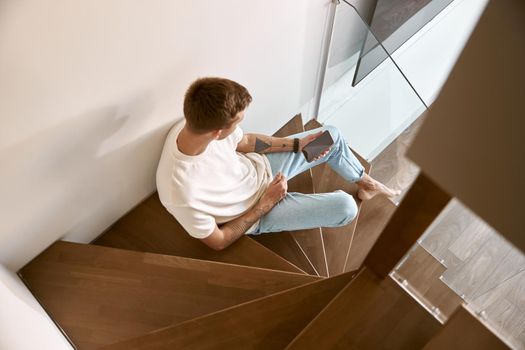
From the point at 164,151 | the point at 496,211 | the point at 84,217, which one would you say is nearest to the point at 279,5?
the point at 164,151

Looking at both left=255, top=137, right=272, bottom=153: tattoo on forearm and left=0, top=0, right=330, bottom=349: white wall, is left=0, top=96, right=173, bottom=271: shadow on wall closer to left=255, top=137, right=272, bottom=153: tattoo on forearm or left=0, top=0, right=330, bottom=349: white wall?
left=0, top=0, right=330, bottom=349: white wall

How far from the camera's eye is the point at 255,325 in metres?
1.60

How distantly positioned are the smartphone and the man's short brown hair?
0.77 m

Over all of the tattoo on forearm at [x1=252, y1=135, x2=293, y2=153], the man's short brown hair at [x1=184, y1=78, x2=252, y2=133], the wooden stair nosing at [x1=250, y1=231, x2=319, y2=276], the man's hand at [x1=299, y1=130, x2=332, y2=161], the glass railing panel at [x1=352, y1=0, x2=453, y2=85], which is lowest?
the wooden stair nosing at [x1=250, y1=231, x2=319, y2=276]

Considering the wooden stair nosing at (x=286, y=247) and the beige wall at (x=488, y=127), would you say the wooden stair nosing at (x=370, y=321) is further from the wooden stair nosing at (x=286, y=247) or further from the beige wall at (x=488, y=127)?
the wooden stair nosing at (x=286, y=247)

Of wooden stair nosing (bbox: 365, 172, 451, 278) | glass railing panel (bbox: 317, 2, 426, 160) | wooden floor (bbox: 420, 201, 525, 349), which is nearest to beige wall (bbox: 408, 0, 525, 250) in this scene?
wooden stair nosing (bbox: 365, 172, 451, 278)

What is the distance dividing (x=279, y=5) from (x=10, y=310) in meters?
1.60

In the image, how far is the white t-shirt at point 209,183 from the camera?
1.81 m

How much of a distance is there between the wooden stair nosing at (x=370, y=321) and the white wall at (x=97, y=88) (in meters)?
→ 0.93

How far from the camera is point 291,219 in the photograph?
2.16 metres

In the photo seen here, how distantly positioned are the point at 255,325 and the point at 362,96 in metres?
1.56

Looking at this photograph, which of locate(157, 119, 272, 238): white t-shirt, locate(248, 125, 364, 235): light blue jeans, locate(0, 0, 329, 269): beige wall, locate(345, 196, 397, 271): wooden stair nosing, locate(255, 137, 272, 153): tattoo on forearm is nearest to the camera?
locate(0, 0, 329, 269): beige wall

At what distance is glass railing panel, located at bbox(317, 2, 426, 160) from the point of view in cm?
220

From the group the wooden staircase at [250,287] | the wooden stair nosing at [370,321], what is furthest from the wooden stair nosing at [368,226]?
the wooden stair nosing at [370,321]
